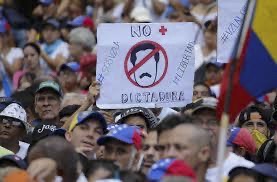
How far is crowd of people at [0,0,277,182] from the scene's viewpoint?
9.25 m

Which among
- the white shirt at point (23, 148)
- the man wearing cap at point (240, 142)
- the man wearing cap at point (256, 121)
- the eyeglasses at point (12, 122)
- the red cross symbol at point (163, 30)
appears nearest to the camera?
the man wearing cap at point (240, 142)

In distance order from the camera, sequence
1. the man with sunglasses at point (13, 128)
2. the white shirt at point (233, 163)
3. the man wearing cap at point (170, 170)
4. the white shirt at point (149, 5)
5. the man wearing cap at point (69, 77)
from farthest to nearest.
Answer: the white shirt at point (149, 5), the man wearing cap at point (69, 77), the man with sunglasses at point (13, 128), the white shirt at point (233, 163), the man wearing cap at point (170, 170)

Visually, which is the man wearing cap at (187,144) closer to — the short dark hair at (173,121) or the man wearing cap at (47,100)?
the short dark hair at (173,121)

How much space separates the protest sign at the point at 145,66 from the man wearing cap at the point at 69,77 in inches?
134

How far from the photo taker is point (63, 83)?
16281 mm

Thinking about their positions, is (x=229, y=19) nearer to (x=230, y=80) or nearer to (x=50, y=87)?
(x=50, y=87)

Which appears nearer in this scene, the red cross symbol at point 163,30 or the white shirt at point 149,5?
the red cross symbol at point 163,30

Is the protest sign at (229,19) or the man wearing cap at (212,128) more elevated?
the protest sign at (229,19)

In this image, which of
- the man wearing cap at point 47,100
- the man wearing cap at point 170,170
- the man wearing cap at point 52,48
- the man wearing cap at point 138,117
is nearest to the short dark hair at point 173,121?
the man wearing cap at point 170,170

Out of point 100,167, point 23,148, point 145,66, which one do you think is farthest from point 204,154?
point 145,66

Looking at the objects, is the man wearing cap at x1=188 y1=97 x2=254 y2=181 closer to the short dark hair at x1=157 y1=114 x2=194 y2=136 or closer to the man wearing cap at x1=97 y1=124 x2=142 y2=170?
the short dark hair at x1=157 y1=114 x2=194 y2=136

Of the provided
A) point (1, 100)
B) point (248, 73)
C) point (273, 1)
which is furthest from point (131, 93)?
point (248, 73)

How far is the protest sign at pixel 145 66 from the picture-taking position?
1257cm

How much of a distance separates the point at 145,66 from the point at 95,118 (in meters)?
1.21
